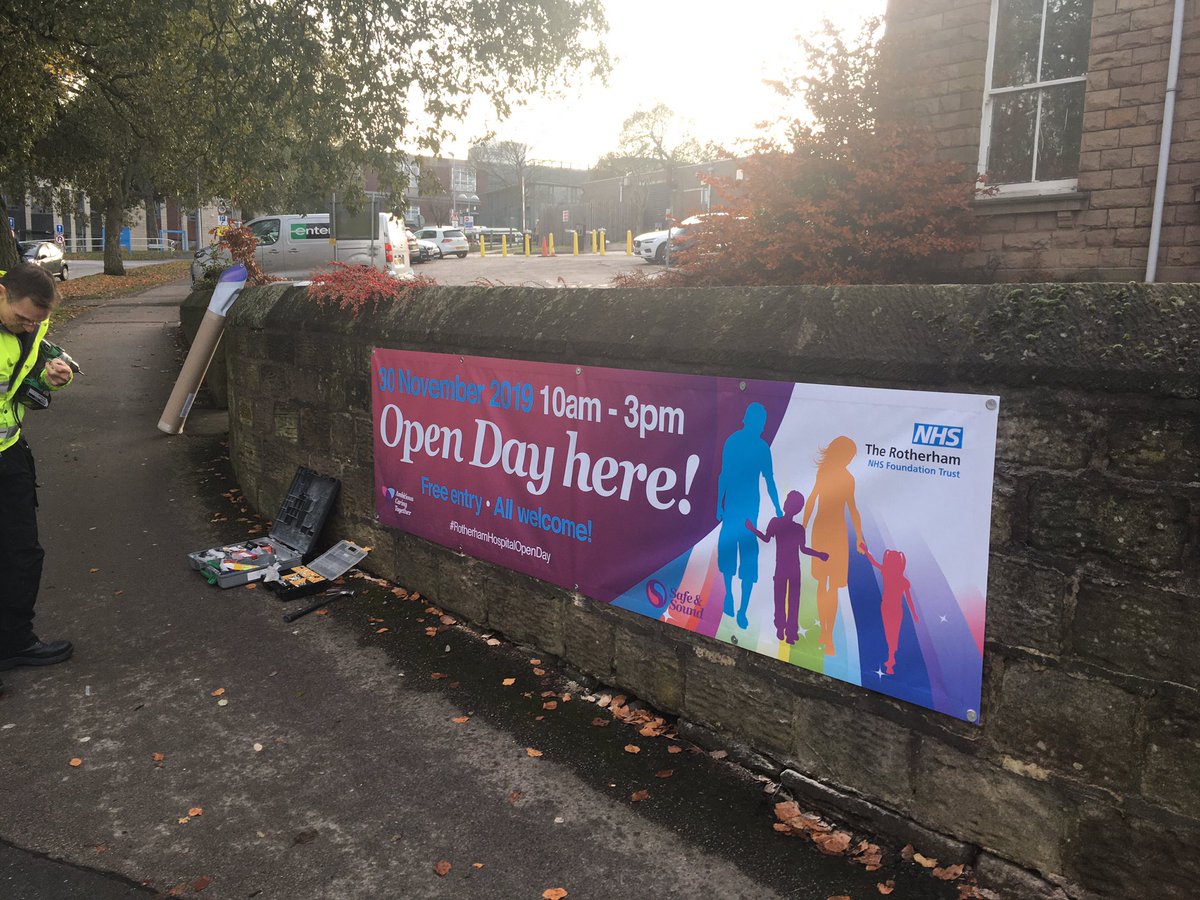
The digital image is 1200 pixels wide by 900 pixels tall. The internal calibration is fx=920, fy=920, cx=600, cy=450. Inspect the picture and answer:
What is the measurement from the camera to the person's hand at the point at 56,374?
4.72 metres

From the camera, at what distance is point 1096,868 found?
2736mm

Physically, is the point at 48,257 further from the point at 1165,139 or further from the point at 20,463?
the point at 1165,139

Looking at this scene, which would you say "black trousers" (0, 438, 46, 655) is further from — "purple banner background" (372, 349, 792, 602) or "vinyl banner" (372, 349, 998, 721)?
"vinyl banner" (372, 349, 998, 721)

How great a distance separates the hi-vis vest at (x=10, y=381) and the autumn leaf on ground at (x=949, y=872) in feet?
14.7

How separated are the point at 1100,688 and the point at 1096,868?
55 centimetres

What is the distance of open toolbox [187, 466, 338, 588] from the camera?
593 centimetres

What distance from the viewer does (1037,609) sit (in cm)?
281

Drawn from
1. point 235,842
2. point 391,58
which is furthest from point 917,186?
point 391,58

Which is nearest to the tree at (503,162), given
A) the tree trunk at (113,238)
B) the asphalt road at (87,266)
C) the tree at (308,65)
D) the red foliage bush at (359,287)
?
the asphalt road at (87,266)

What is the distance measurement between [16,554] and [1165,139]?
25.7ft

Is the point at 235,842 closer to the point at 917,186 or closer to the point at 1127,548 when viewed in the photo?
the point at 1127,548

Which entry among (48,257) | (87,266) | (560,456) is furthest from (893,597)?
(87,266)

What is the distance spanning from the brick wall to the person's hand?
6.12 meters

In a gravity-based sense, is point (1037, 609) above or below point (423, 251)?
below
